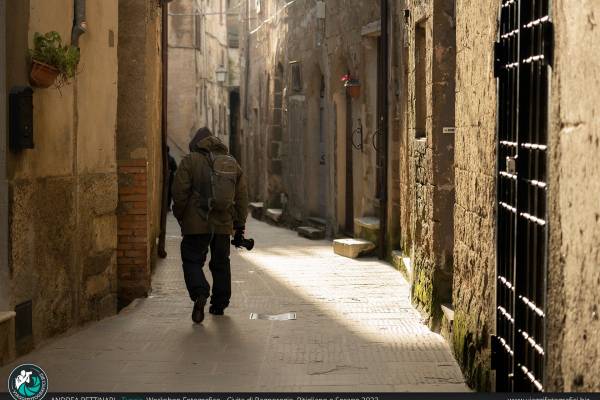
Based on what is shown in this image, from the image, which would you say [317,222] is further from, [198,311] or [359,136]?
[198,311]

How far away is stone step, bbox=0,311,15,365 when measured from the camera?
646 cm

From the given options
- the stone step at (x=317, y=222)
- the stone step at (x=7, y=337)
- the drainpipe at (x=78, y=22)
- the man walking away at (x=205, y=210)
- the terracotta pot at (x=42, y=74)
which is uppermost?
the drainpipe at (x=78, y=22)

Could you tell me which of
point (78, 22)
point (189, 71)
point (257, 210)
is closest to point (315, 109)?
point (257, 210)

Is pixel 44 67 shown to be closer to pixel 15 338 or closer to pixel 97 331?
pixel 15 338

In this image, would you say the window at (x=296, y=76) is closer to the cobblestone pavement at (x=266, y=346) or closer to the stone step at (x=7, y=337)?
the cobblestone pavement at (x=266, y=346)

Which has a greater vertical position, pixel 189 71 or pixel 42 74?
pixel 189 71

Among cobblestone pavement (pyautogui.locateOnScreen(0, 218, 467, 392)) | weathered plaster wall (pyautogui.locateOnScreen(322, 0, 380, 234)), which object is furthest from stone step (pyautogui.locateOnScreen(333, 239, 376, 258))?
cobblestone pavement (pyautogui.locateOnScreen(0, 218, 467, 392))

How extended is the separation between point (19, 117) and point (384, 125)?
23.4 ft

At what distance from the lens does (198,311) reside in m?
8.55

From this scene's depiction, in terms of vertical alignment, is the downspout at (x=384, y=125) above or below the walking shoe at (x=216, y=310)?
above

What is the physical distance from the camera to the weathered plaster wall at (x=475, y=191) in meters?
5.59

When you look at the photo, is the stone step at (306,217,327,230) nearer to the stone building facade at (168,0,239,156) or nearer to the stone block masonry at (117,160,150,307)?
the stone block masonry at (117,160,150,307)

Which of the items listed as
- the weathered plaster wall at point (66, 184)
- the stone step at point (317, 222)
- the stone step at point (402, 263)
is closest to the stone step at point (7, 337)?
the weathered plaster wall at point (66, 184)

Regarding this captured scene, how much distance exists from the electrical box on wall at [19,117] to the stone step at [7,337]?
955 millimetres
